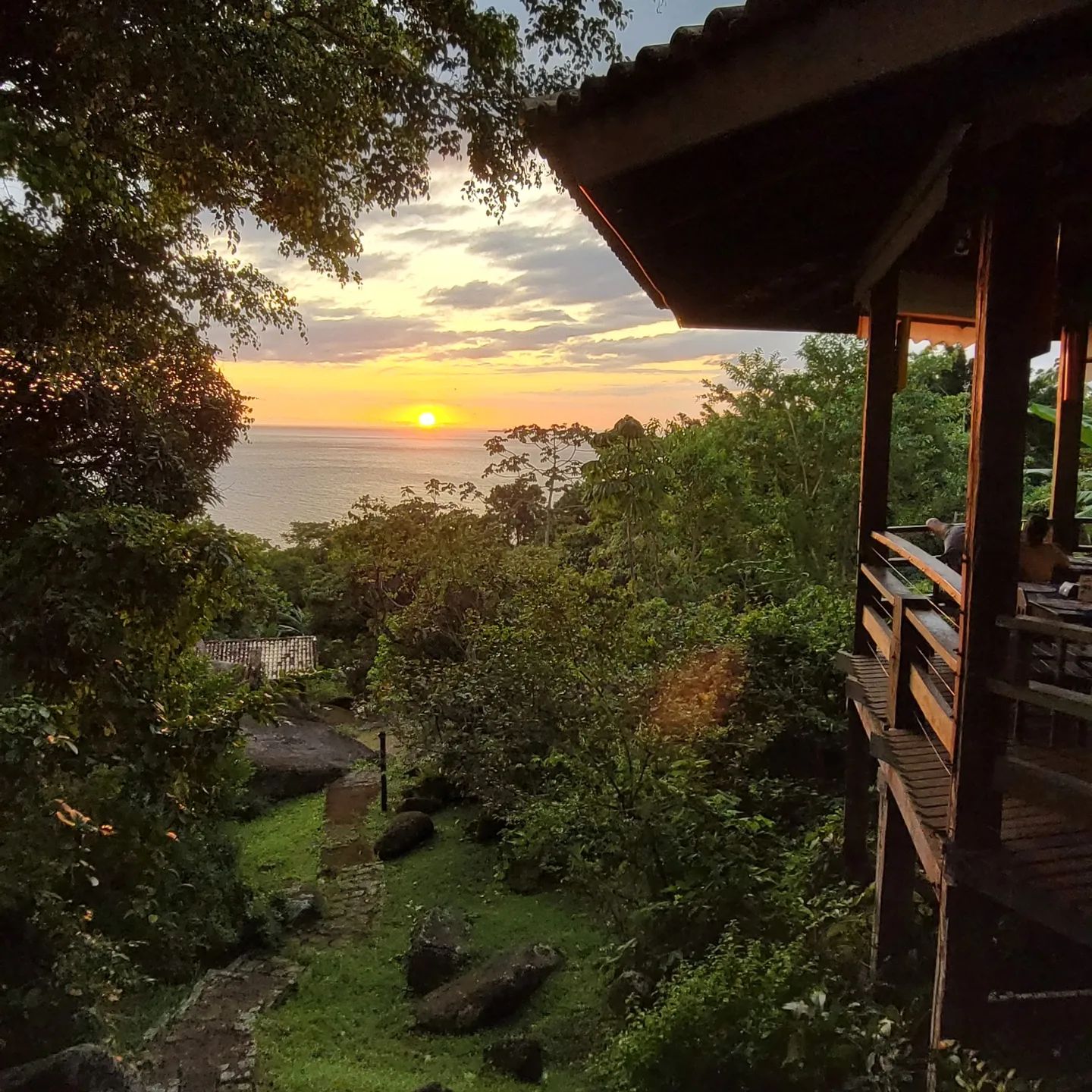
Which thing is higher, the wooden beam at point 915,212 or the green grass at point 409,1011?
the wooden beam at point 915,212

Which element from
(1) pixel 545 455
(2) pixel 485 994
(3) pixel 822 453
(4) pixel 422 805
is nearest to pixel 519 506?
(1) pixel 545 455

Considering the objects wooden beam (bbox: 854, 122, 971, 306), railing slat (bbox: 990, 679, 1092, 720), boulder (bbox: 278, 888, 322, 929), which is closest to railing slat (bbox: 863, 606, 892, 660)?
railing slat (bbox: 990, 679, 1092, 720)

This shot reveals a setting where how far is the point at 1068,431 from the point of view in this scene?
6543 mm

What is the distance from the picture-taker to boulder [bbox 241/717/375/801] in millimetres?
16703

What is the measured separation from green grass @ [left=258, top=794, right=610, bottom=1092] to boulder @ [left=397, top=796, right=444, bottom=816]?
2768 millimetres

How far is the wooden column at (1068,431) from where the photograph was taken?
637 cm

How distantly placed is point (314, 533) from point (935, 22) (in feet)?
106

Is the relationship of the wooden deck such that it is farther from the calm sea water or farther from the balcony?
the calm sea water

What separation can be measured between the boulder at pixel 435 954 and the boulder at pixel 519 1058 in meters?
1.65

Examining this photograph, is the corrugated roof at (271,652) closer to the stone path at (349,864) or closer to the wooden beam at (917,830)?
the stone path at (349,864)

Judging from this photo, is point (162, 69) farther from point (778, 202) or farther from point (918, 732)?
point (918, 732)

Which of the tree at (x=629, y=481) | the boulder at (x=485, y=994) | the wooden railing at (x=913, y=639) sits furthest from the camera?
the tree at (x=629, y=481)

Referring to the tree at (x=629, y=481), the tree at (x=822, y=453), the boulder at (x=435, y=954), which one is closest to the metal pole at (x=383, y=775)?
the boulder at (x=435, y=954)

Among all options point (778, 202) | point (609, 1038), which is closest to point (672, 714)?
point (609, 1038)
